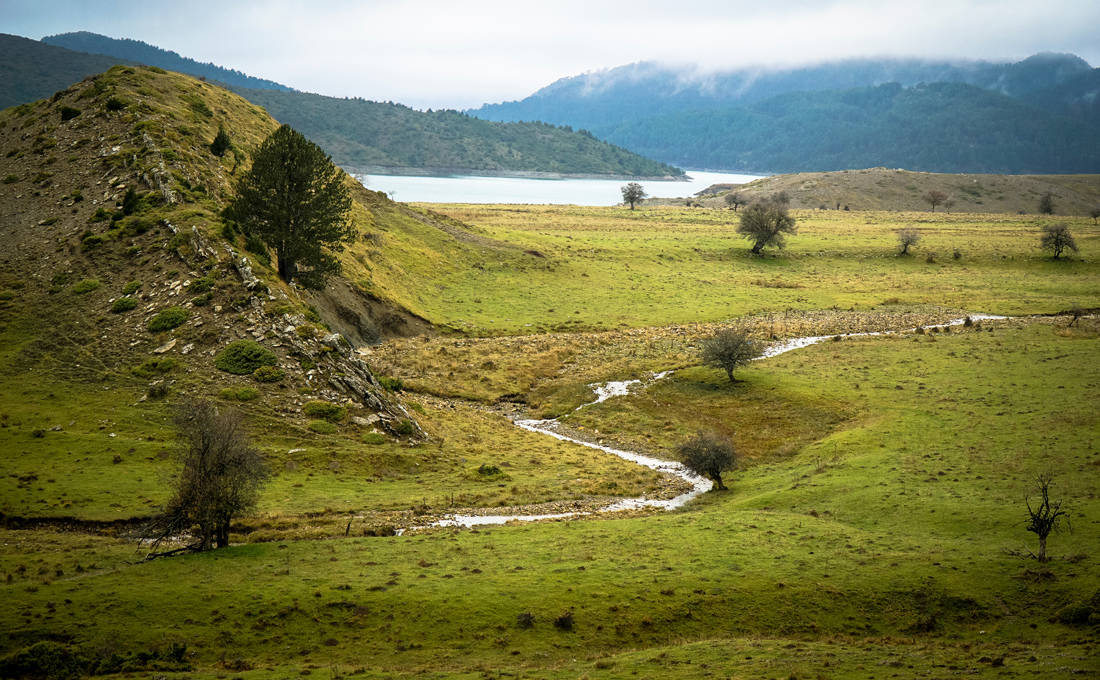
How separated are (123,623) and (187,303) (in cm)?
3055

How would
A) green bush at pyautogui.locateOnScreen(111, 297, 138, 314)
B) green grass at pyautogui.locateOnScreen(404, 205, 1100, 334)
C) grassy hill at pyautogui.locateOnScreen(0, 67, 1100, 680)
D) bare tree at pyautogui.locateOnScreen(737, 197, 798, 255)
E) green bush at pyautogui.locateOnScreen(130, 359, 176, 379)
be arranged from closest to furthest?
grassy hill at pyautogui.locateOnScreen(0, 67, 1100, 680)
green bush at pyautogui.locateOnScreen(130, 359, 176, 379)
green bush at pyautogui.locateOnScreen(111, 297, 138, 314)
green grass at pyautogui.locateOnScreen(404, 205, 1100, 334)
bare tree at pyautogui.locateOnScreen(737, 197, 798, 255)

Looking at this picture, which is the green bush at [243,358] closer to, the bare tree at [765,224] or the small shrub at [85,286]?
the small shrub at [85,286]

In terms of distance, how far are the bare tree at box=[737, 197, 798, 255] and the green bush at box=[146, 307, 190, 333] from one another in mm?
90240

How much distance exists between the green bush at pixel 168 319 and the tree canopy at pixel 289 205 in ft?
38.6

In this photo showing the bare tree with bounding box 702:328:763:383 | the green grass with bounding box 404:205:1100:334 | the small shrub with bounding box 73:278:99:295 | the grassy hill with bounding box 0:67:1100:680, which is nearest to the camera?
the grassy hill with bounding box 0:67:1100:680

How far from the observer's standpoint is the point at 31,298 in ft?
168

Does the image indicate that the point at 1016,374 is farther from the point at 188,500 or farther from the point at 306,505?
the point at 188,500

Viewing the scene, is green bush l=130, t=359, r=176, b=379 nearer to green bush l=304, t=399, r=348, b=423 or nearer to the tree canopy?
green bush l=304, t=399, r=348, b=423

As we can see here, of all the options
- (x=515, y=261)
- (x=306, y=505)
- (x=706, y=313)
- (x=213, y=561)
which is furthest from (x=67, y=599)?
(x=515, y=261)

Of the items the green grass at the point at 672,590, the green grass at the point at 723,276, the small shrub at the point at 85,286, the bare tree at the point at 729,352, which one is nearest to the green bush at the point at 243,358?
the small shrub at the point at 85,286

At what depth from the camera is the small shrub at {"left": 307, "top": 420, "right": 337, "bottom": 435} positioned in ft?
145

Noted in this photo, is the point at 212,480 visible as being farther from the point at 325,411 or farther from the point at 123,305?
the point at 123,305

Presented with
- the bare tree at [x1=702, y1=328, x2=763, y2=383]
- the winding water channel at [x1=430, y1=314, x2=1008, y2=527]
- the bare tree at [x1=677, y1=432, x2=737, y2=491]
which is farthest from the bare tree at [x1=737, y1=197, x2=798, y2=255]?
the bare tree at [x1=677, y1=432, x2=737, y2=491]

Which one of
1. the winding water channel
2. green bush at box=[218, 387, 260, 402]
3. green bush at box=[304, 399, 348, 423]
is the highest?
green bush at box=[218, 387, 260, 402]
